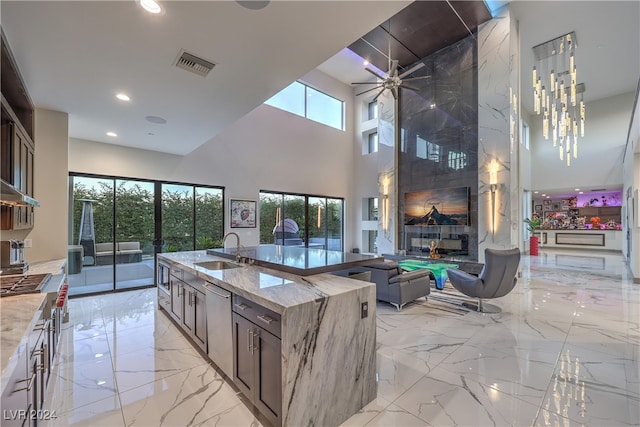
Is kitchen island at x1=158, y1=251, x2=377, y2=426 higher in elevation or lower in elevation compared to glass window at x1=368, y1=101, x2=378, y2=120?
lower

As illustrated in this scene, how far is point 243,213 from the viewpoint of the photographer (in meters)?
7.83

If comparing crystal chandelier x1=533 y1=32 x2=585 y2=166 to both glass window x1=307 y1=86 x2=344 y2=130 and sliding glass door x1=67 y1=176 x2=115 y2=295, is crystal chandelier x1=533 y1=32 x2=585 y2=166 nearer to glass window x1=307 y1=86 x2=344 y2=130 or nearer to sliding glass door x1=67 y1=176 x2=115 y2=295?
glass window x1=307 y1=86 x2=344 y2=130

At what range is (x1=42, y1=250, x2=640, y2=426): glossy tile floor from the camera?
2156 mm

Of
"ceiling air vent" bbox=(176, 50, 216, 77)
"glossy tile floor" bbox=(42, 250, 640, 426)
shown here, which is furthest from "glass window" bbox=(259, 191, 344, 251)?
"ceiling air vent" bbox=(176, 50, 216, 77)

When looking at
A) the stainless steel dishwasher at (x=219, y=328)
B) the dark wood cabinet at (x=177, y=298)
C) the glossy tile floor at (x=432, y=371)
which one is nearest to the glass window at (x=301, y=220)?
the glossy tile floor at (x=432, y=371)

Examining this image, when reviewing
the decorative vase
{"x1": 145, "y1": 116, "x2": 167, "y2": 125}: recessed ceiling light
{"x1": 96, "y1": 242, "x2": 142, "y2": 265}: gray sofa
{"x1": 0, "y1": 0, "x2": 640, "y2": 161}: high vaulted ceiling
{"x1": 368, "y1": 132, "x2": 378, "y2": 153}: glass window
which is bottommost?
the decorative vase

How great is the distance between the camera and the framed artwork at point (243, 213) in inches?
301

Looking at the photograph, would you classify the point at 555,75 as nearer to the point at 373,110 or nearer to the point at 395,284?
the point at 373,110

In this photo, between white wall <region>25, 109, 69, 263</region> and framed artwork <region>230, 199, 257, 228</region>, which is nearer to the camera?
white wall <region>25, 109, 69, 263</region>

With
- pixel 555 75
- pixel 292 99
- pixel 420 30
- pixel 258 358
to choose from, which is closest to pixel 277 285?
pixel 258 358

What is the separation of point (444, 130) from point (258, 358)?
7686 mm

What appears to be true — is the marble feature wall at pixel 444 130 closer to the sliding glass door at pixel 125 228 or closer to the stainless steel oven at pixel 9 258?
the sliding glass door at pixel 125 228

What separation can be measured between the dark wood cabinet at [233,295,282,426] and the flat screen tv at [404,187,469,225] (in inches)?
263

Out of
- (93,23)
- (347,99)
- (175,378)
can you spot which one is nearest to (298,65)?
(93,23)
